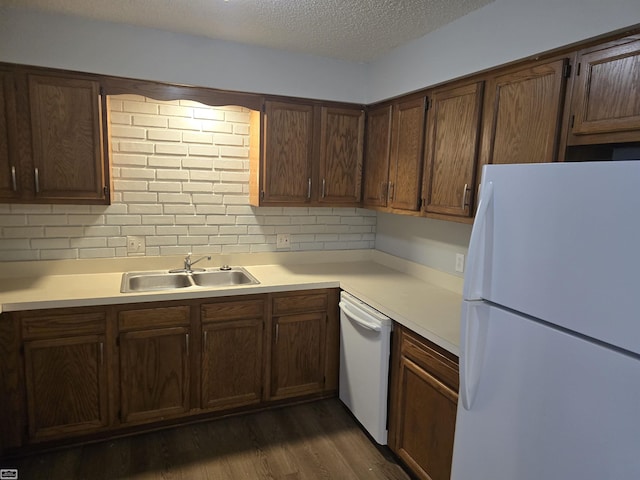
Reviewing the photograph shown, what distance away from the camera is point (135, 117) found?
8.98 ft

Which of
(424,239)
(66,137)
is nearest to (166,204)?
(66,137)

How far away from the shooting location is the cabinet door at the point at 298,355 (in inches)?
108

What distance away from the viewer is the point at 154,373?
2.45 meters

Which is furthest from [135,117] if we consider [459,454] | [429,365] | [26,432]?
[459,454]

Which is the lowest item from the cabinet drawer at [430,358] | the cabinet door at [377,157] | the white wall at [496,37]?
the cabinet drawer at [430,358]

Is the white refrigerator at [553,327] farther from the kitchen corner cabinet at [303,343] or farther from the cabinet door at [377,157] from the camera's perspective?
the cabinet door at [377,157]

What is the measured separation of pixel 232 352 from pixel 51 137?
161cm

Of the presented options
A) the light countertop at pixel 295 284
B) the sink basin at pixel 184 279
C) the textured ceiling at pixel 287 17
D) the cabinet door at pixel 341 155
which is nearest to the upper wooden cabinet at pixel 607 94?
the textured ceiling at pixel 287 17

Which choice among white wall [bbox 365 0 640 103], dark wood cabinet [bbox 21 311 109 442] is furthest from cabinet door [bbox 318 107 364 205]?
dark wood cabinet [bbox 21 311 109 442]

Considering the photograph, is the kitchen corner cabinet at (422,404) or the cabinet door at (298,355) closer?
the kitchen corner cabinet at (422,404)

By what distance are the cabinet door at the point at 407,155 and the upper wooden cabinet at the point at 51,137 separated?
177 centimetres

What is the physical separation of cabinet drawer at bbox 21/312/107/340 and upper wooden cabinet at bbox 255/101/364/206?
1213 millimetres

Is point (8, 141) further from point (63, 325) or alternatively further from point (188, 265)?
point (188, 265)

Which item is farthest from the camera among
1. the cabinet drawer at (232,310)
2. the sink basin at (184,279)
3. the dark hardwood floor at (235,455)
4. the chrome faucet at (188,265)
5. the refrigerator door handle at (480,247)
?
the chrome faucet at (188,265)
